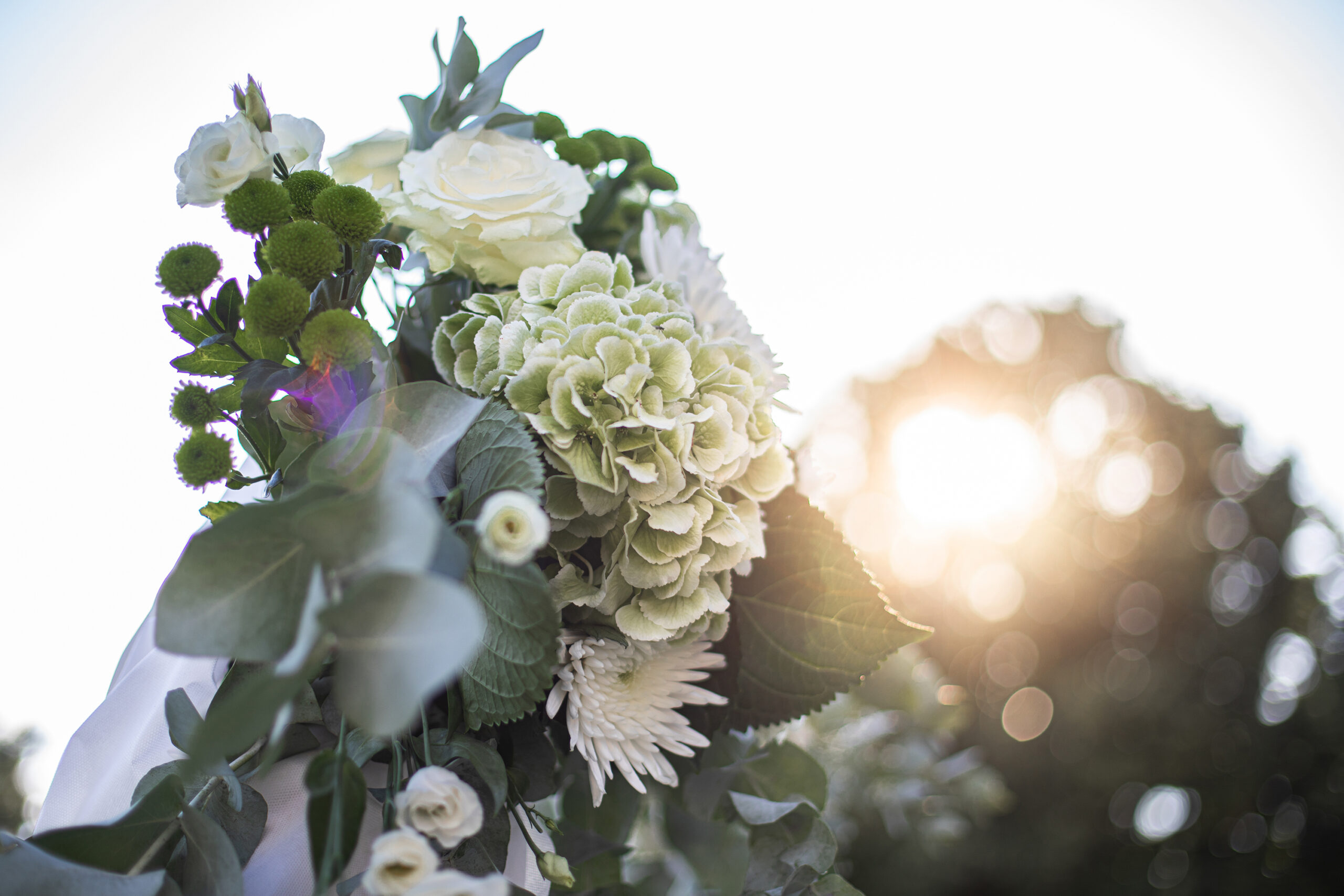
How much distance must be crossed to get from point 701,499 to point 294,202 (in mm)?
313

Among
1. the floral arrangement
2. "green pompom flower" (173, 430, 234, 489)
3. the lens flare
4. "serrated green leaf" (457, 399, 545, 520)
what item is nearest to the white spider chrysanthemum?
the floral arrangement

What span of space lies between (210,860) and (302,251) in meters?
0.33

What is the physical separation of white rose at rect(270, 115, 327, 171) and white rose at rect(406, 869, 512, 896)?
415 mm

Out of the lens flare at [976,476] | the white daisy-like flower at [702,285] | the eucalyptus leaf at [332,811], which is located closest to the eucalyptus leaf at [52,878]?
A: the eucalyptus leaf at [332,811]

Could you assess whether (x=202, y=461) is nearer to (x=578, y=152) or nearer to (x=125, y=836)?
(x=125, y=836)

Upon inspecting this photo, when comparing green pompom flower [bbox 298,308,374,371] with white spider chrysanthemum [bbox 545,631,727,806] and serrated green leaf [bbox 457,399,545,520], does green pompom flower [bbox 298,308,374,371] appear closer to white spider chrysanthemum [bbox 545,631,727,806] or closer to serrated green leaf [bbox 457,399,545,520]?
serrated green leaf [bbox 457,399,545,520]

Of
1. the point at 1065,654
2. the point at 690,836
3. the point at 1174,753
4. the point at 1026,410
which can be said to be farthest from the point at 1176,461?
the point at 690,836

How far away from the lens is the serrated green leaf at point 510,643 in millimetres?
369

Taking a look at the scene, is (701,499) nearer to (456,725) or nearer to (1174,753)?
(456,725)

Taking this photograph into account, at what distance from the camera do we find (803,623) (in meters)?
0.57

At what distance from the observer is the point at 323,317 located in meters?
0.40

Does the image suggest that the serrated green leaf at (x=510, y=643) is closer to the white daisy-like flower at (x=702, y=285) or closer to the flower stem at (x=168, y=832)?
the flower stem at (x=168, y=832)

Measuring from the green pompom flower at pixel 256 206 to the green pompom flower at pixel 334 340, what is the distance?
7cm

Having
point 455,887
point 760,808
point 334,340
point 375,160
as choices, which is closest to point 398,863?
point 455,887
